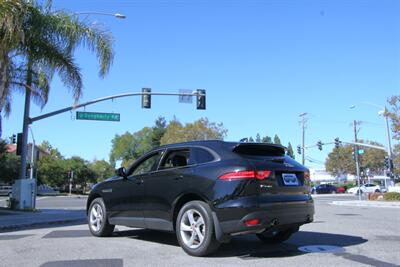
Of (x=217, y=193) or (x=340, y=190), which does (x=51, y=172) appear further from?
(x=217, y=193)

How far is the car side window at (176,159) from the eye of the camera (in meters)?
8.20

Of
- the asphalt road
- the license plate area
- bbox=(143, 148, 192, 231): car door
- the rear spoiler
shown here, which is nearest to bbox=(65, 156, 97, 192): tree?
the asphalt road

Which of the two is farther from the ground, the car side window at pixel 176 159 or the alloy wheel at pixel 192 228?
the car side window at pixel 176 159

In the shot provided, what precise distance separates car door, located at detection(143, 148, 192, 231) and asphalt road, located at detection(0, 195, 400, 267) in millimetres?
496

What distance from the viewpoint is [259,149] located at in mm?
7711

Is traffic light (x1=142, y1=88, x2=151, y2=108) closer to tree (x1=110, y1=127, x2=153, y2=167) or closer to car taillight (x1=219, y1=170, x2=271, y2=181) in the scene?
car taillight (x1=219, y1=170, x2=271, y2=181)

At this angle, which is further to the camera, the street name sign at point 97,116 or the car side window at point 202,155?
the street name sign at point 97,116

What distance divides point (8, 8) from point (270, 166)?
10.2 m

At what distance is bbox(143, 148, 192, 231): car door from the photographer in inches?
311

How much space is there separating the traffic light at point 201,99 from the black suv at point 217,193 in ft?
57.2

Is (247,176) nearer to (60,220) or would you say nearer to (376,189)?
(60,220)

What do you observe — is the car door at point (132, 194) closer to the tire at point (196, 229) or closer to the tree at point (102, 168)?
the tire at point (196, 229)

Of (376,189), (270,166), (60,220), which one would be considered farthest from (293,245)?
(376,189)

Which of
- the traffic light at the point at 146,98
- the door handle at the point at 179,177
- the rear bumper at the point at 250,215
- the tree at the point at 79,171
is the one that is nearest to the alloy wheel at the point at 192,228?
the rear bumper at the point at 250,215
